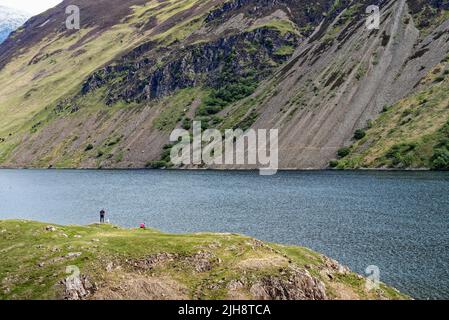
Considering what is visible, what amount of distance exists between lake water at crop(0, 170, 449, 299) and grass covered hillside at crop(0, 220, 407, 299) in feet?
51.1

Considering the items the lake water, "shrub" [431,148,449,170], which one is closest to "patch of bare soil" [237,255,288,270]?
the lake water

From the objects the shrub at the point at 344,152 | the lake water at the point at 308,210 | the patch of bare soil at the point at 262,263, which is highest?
the shrub at the point at 344,152

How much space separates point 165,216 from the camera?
113 m

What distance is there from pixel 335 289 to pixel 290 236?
40.2 meters

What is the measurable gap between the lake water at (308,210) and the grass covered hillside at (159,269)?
15588 mm

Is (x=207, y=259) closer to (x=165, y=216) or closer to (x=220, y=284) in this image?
(x=220, y=284)

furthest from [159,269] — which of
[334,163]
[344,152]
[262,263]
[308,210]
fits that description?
[344,152]

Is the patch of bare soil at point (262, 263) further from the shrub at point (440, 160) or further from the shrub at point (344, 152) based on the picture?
the shrub at point (344, 152)

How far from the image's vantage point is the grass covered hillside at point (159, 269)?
38656 mm

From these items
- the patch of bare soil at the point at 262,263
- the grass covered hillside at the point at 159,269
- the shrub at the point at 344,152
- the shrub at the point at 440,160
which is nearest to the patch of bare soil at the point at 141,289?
the grass covered hillside at the point at 159,269

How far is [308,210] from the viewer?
109250mm

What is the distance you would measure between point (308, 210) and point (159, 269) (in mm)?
71006

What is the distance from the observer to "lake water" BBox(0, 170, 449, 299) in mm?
66562
